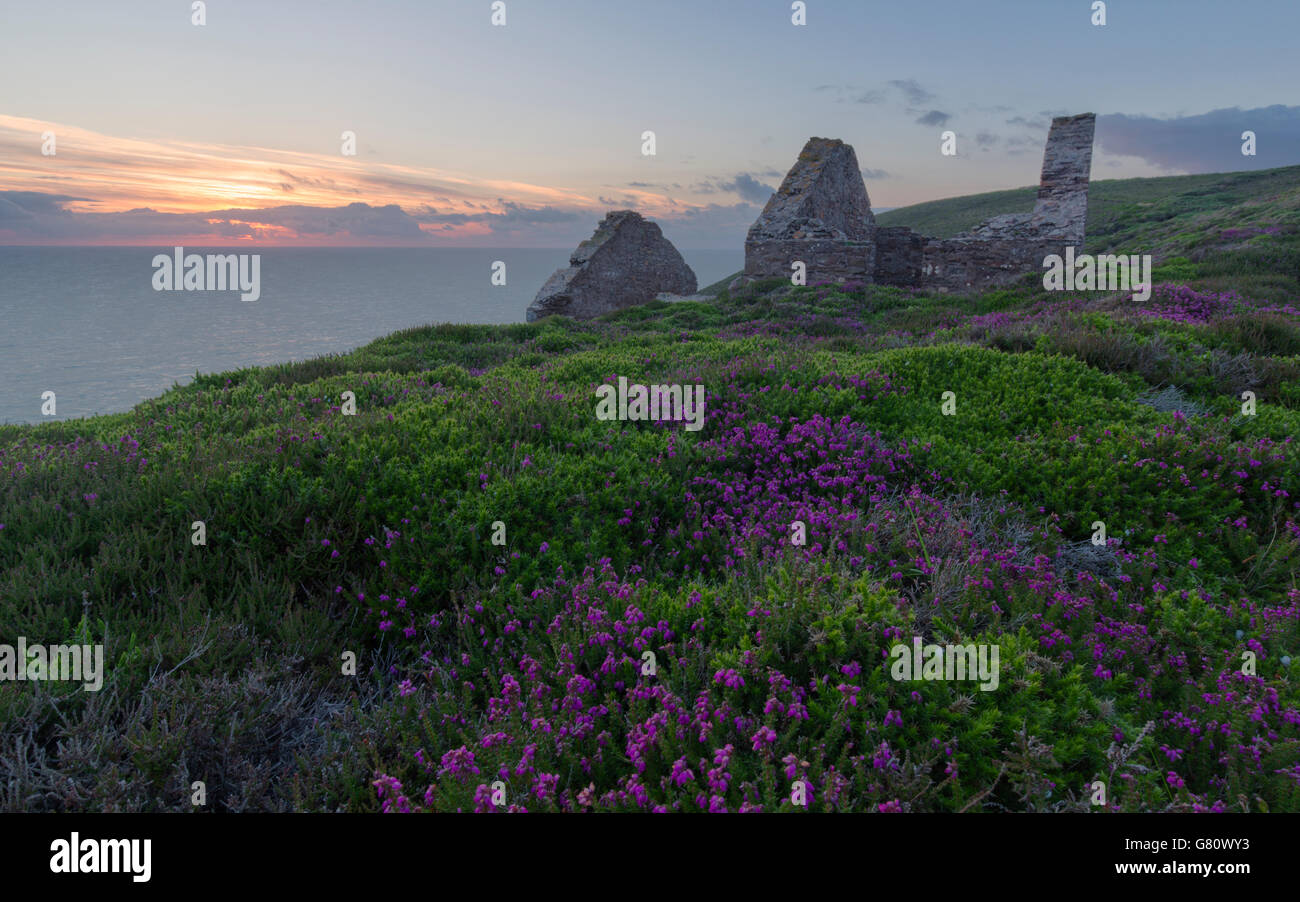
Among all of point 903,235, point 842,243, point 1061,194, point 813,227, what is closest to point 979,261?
point 1061,194

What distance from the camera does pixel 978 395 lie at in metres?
7.01

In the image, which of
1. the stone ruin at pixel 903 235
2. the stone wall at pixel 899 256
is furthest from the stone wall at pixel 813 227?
the stone wall at pixel 899 256

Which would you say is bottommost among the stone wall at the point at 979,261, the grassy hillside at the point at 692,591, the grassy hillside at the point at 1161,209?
the grassy hillside at the point at 692,591

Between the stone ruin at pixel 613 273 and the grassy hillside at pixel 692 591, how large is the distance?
1846 centimetres

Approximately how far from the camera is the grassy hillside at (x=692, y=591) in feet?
8.36

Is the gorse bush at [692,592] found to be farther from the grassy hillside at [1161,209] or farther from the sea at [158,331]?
the grassy hillside at [1161,209]

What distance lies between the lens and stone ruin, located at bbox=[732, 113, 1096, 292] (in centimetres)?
2034

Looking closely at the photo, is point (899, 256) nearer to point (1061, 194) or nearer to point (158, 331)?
point (1061, 194)

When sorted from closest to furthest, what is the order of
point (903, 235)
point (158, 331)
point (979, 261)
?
point (979, 261) → point (903, 235) → point (158, 331)

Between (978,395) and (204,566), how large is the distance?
7.40m

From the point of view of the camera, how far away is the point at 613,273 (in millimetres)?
27656

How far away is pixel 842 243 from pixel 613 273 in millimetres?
9941
